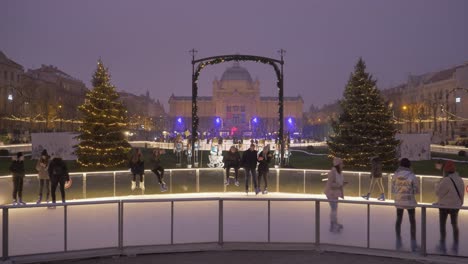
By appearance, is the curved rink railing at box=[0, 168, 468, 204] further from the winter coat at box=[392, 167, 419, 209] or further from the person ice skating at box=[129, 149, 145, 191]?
the winter coat at box=[392, 167, 419, 209]

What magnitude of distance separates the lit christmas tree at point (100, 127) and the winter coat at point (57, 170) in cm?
1310

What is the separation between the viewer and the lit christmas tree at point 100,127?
27.3 meters

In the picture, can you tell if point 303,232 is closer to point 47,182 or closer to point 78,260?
point 78,260

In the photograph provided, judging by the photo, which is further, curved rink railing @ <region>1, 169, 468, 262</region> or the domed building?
the domed building

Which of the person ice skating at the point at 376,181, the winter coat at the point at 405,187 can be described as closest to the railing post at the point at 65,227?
the winter coat at the point at 405,187

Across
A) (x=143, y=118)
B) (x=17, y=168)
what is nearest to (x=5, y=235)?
(x=17, y=168)

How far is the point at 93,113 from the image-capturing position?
27.3 m

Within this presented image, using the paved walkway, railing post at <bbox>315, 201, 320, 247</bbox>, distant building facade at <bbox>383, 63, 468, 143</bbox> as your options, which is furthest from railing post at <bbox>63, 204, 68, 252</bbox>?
distant building facade at <bbox>383, 63, 468, 143</bbox>

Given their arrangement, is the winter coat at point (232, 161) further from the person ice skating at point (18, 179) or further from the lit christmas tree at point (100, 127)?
the lit christmas tree at point (100, 127)

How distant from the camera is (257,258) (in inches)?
335

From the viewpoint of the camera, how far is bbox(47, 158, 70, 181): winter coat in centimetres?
1403

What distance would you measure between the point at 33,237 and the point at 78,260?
0.80 meters

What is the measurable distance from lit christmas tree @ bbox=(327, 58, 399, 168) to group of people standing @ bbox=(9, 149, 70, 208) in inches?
617

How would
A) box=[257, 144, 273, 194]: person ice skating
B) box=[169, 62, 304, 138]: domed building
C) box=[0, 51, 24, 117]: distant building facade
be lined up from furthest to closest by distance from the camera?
1. box=[169, 62, 304, 138]: domed building
2. box=[0, 51, 24, 117]: distant building facade
3. box=[257, 144, 273, 194]: person ice skating
